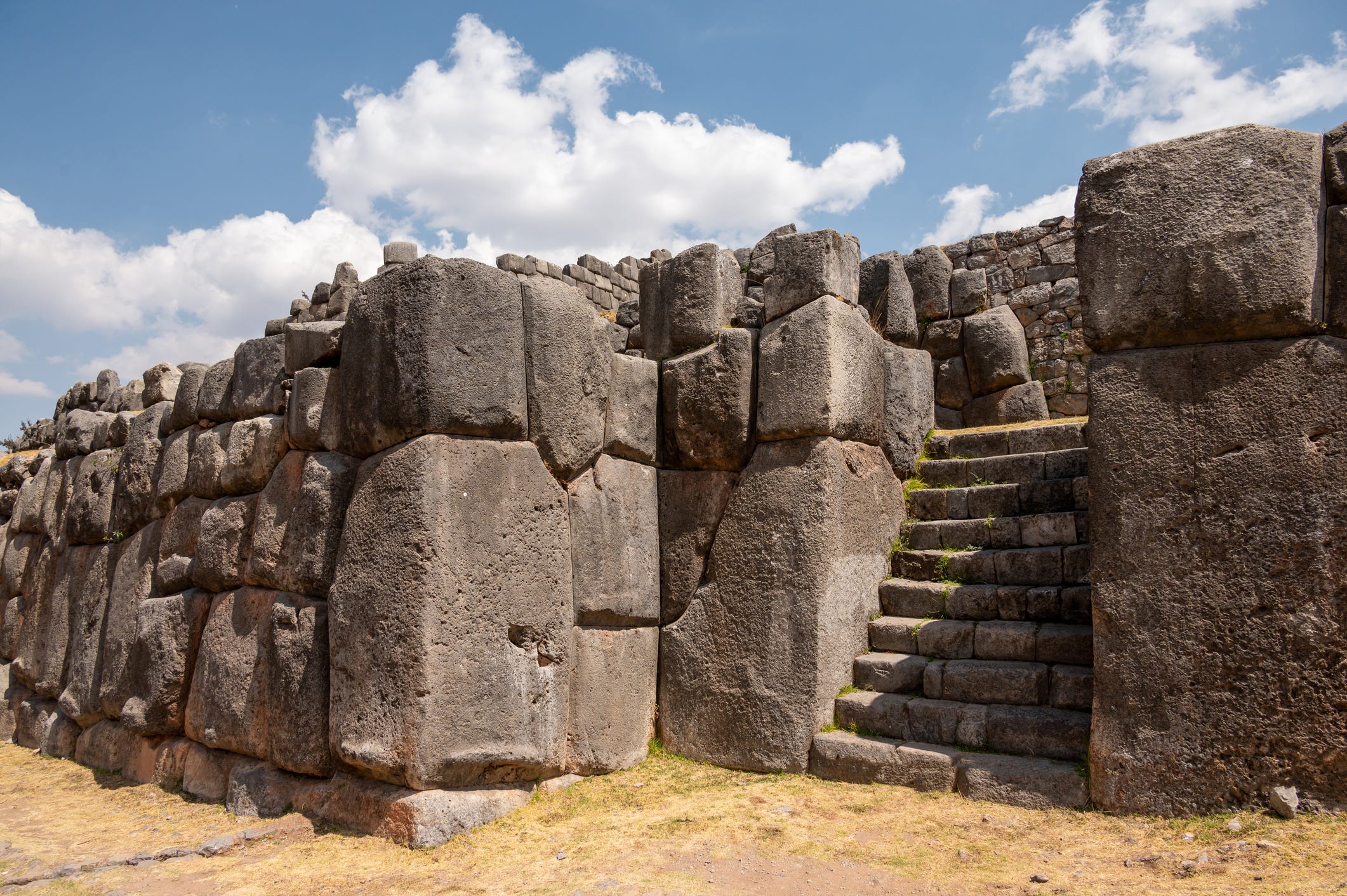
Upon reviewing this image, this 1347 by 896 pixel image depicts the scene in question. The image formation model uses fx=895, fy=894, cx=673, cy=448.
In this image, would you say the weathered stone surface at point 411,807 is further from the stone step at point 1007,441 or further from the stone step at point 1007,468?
the stone step at point 1007,441

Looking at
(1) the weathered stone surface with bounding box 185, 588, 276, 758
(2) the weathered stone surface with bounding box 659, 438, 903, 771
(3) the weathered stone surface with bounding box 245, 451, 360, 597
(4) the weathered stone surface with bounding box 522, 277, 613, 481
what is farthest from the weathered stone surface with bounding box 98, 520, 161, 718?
(2) the weathered stone surface with bounding box 659, 438, 903, 771

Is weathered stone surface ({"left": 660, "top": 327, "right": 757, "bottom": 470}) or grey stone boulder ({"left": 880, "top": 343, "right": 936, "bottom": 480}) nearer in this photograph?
weathered stone surface ({"left": 660, "top": 327, "right": 757, "bottom": 470})

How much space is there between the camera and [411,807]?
14.4 feet

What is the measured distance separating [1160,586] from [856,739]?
1.79 meters

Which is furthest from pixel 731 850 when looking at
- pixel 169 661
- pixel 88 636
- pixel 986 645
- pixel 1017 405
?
pixel 1017 405

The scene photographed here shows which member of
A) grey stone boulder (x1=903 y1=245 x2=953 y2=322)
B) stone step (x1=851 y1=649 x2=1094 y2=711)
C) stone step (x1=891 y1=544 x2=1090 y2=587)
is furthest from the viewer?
grey stone boulder (x1=903 y1=245 x2=953 y2=322)

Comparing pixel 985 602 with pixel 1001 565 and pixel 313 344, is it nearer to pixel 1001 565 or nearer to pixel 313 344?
pixel 1001 565

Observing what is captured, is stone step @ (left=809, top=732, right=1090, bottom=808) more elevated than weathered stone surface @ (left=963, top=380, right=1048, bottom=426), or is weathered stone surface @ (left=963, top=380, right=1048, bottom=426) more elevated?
weathered stone surface @ (left=963, top=380, right=1048, bottom=426)

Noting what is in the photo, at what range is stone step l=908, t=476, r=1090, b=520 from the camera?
5652mm

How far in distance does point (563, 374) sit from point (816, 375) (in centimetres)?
152

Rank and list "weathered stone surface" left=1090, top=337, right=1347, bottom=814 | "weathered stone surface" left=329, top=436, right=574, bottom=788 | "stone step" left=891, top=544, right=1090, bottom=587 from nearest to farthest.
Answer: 1. "weathered stone surface" left=1090, top=337, right=1347, bottom=814
2. "weathered stone surface" left=329, top=436, right=574, bottom=788
3. "stone step" left=891, top=544, right=1090, bottom=587

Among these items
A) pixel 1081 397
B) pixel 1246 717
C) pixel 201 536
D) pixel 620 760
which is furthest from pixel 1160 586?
pixel 1081 397

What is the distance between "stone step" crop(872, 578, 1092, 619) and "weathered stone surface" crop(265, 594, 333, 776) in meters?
3.30

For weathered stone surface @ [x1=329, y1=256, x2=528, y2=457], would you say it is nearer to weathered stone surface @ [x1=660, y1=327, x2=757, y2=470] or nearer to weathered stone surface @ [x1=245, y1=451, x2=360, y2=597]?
weathered stone surface @ [x1=245, y1=451, x2=360, y2=597]
